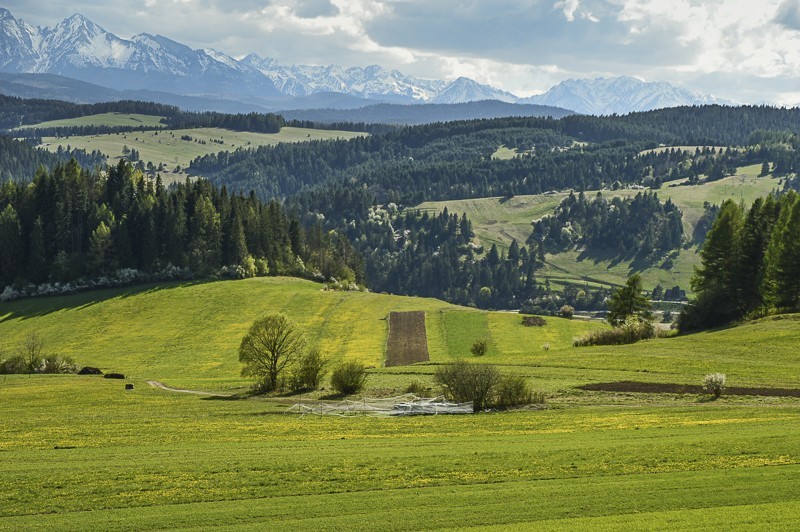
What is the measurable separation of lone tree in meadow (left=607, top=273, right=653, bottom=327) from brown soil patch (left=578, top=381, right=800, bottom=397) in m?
46.4

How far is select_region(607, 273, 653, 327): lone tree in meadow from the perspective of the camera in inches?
4363

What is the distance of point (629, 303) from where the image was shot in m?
111

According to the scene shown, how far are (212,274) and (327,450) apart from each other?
12553 cm

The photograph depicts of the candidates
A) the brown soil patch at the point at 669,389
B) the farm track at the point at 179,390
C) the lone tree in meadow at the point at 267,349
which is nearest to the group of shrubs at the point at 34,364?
the farm track at the point at 179,390

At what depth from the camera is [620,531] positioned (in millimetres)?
26984

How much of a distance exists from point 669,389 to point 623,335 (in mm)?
37807

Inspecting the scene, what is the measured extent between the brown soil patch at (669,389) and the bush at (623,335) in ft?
112

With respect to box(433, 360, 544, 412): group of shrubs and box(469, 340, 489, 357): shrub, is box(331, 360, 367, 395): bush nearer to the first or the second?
box(433, 360, 544, 412): group of shrubs

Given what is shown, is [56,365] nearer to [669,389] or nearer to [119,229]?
[669,389]

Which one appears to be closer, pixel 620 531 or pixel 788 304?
pixel 620 531

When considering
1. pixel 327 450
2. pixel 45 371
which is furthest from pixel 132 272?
pixel 327 450

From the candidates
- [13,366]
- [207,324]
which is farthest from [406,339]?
[13,366]

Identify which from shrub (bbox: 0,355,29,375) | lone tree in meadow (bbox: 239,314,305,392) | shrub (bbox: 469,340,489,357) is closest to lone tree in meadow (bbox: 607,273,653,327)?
shrub (bbox: 469,340,489,357)

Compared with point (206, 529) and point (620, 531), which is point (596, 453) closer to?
point (620, 531)
